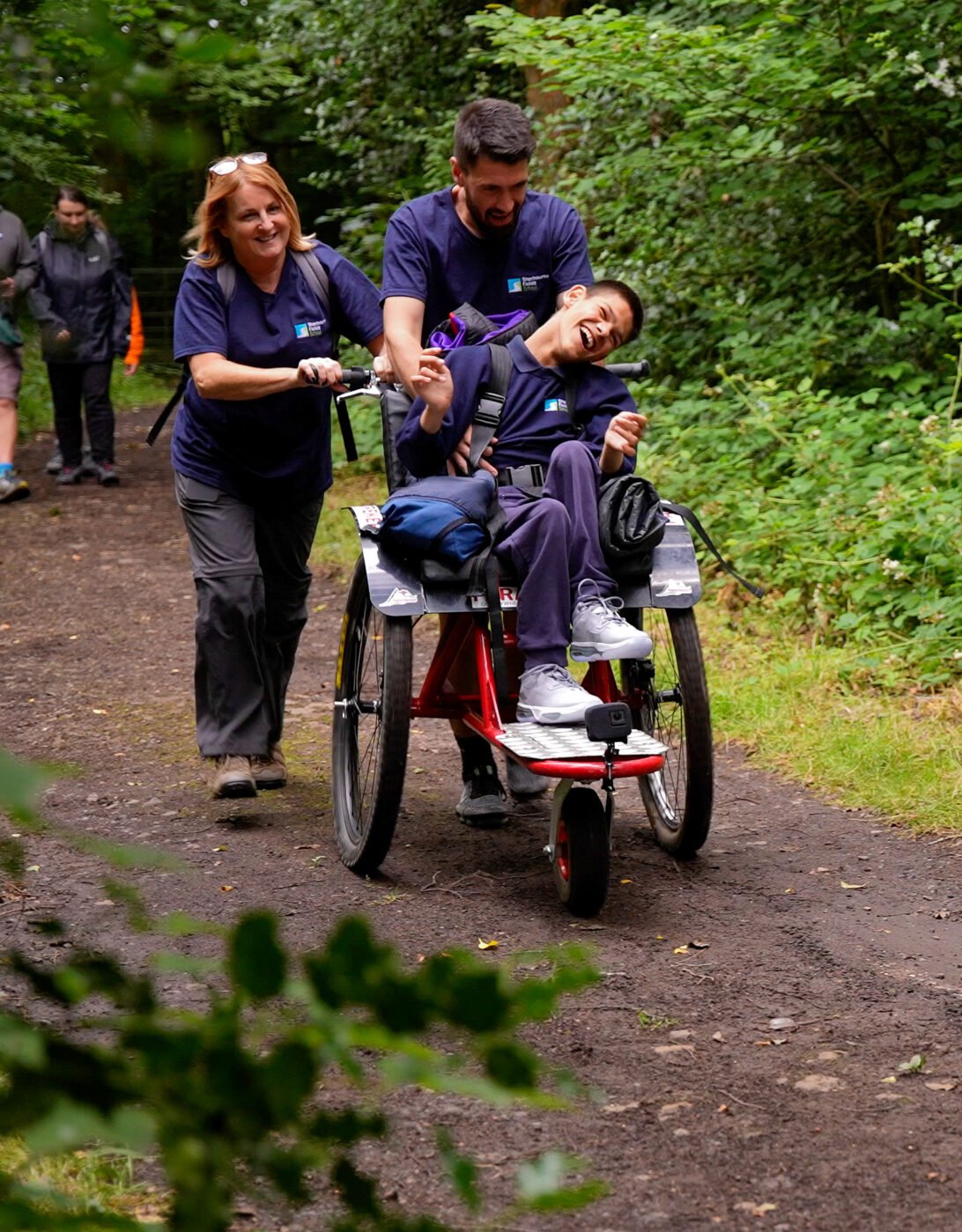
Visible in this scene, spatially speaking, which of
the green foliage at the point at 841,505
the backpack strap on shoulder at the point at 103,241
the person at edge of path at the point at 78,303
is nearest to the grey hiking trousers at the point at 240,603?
the green foliage at the point at 841,505

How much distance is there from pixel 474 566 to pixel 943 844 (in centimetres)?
157

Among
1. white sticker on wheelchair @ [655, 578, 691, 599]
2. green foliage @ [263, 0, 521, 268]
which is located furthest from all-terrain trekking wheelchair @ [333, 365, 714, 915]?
green foliage @ [263, 0, 521, 268]

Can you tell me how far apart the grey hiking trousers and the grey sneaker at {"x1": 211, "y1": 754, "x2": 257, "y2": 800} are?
0.05 metres

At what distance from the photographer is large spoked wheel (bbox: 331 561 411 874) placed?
13.2 ft

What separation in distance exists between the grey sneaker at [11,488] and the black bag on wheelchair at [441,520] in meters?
8.33

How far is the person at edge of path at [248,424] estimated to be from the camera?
4.62m

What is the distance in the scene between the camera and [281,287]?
4766 millimetres

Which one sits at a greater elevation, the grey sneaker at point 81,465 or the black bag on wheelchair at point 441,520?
the black bag on wheelchair at point 441,520

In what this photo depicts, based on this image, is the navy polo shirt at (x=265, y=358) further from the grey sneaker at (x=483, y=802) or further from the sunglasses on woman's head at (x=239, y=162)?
the grey sneaker at (x=483, y=802)

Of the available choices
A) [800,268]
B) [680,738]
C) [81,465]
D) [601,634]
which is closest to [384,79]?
[81,465]

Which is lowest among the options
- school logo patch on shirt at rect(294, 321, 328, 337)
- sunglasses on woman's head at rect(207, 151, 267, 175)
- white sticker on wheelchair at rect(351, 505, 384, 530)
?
white sticker on wheelchair at rect(351, 505, 384, 530)

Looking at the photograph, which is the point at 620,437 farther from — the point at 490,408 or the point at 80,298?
the point at 80,298

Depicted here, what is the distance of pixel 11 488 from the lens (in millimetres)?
11898

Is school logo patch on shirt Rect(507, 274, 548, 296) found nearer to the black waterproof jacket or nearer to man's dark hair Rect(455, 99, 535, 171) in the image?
man's dark hair Rect(455, 99, 535, 171)
